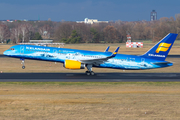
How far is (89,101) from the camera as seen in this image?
76.3ft

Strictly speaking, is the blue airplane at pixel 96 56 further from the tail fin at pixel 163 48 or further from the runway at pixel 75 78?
the runway at pixel 75 78

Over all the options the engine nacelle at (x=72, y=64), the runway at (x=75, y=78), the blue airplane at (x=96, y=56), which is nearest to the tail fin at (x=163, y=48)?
the blue airplane at (x=96, y=56)

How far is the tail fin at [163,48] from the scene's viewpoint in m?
39.2

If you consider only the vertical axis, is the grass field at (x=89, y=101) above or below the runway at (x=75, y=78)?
below

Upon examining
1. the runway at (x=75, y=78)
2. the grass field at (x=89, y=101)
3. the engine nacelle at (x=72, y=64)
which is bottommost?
the grass field at (x=89, y=101)

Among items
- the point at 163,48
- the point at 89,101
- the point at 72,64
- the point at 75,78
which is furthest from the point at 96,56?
the point at 89,101

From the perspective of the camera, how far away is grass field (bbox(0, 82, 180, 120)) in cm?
1936

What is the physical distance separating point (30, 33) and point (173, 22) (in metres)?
110

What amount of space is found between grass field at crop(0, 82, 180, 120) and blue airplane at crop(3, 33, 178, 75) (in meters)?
8.51

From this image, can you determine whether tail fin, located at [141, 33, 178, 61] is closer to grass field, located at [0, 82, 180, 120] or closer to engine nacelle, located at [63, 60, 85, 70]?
grass field, located at [0, 82, 180, 120]

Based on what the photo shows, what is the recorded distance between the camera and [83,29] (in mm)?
193625

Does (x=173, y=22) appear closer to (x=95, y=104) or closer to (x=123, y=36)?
(x=123, y=36)

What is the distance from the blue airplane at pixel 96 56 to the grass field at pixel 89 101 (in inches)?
335

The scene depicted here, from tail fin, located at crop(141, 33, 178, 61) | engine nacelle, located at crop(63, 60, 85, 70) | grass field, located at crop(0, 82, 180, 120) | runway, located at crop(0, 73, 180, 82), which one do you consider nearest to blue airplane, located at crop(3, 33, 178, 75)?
tail fin, located at crop(141, 33, 178, 61)
